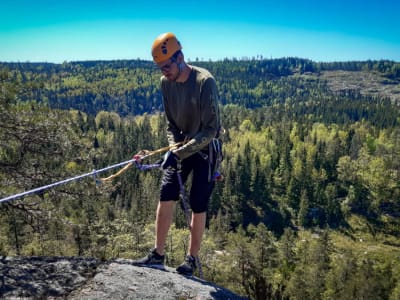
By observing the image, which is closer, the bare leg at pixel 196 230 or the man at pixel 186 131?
the man at pixel 186 131

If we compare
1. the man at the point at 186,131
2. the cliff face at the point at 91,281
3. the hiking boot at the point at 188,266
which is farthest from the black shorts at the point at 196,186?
the cliff face at the point at 91,281

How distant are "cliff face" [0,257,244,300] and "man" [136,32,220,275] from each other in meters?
0.43

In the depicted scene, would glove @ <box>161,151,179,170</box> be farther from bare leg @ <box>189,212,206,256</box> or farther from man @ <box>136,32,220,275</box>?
bare leg @ <box>189,212,206,256</box>

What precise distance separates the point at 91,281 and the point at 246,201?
89232 mm

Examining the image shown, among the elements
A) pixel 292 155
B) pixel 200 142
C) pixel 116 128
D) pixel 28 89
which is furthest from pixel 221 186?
pixel 200 142

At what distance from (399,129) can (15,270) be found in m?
153

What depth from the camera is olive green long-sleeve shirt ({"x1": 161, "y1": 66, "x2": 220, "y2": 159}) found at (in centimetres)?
496

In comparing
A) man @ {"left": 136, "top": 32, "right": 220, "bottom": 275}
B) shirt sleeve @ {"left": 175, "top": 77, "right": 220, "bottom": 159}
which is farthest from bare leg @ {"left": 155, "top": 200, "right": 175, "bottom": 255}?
shirt sleeve @ {"left": 175, "top": 77, "right": 220, "bottom": 159}

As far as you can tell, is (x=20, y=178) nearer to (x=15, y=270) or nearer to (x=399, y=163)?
(x=15, y=270)

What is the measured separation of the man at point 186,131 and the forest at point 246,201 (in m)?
1.29

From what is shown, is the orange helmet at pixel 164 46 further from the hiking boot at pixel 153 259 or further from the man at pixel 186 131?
the hiking boot at pixel 153 259

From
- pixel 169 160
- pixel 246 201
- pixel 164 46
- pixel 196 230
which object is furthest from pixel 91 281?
pixel 246 201

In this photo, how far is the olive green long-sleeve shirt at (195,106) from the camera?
496 centimetres

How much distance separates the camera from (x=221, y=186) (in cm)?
8544
